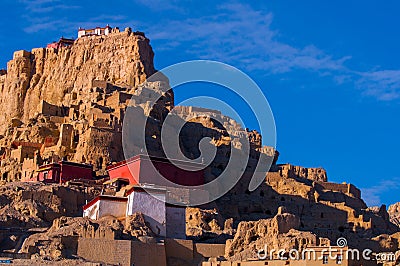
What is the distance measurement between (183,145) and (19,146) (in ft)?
43.8

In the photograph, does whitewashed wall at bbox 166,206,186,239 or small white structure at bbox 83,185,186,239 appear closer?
small white structure at bbox 83,185,186,239

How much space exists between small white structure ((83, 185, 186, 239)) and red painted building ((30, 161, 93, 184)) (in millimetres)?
11065

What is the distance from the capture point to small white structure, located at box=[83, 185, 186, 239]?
51156 millimetres

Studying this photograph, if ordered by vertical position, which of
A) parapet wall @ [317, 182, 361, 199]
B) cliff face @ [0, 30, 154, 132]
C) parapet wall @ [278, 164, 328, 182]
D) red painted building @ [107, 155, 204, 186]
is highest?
cliff face @ [0, 30, 154, 132]

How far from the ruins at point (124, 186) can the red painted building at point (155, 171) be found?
93mm

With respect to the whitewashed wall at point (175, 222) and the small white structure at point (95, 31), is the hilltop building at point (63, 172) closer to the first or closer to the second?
the whitewashed wall at point (175, 222)

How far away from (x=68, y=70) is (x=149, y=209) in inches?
1958

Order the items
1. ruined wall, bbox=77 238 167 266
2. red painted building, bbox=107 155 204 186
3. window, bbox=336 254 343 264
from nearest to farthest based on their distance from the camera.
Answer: window, bbox=336 254 343 264 → ruined wall, bbox=77 238 167 266 → red painted building, bbox=107 155 204 186

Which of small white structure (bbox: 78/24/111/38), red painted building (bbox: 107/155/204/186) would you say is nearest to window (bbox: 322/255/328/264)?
red painted building (bbox: 107/155/204/186)

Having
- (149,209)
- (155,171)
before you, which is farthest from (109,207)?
(155,171)

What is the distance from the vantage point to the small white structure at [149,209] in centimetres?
5116

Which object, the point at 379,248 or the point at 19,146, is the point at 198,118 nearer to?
the point at 19,146

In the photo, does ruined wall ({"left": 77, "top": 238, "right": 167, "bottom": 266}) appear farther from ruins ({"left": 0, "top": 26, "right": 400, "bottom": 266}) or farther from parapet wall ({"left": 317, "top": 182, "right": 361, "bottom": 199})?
parapet wall ({"left": 317, "top": 182, "right": 361, "bottom": 199})

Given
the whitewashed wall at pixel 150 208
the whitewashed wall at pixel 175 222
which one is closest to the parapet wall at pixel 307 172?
the whitewashed wall at pixel 175 222
